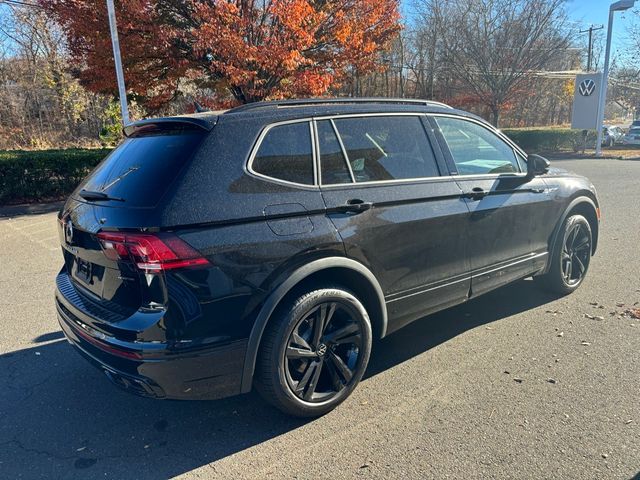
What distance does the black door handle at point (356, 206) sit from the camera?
2979mm

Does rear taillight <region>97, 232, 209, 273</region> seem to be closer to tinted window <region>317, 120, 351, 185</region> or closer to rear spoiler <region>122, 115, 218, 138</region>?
rear spoiler <region>122, 115, 218, 138</region>

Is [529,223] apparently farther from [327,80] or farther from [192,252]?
[327,80]

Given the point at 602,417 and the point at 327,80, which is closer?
the point at 602,417

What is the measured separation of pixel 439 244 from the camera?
3.50 m

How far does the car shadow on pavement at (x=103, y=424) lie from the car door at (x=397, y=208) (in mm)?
638

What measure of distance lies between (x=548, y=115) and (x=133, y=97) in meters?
50.8

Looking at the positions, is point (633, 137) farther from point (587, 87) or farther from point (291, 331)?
point (291, 331)

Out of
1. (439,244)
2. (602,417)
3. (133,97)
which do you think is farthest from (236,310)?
(133,97)

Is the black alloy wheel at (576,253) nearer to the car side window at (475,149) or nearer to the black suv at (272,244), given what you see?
the car side window at (475,149)

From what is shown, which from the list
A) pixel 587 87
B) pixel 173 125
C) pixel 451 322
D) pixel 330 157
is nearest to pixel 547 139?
pixel 587 87

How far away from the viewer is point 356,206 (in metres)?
3.02

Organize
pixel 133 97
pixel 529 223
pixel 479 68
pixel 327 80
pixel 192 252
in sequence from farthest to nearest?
pixel 479 68 → pixel 133 97 → pixel 327 80 → pixel 529 223 → pixel 192 252

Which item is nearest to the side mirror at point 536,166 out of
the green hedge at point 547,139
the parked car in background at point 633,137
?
the green hedge at point 547,139

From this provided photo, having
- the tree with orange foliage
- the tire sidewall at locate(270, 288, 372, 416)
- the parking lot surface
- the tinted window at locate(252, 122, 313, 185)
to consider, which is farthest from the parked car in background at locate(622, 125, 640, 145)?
the tinted window at locate(252, 122, 313, 185)
